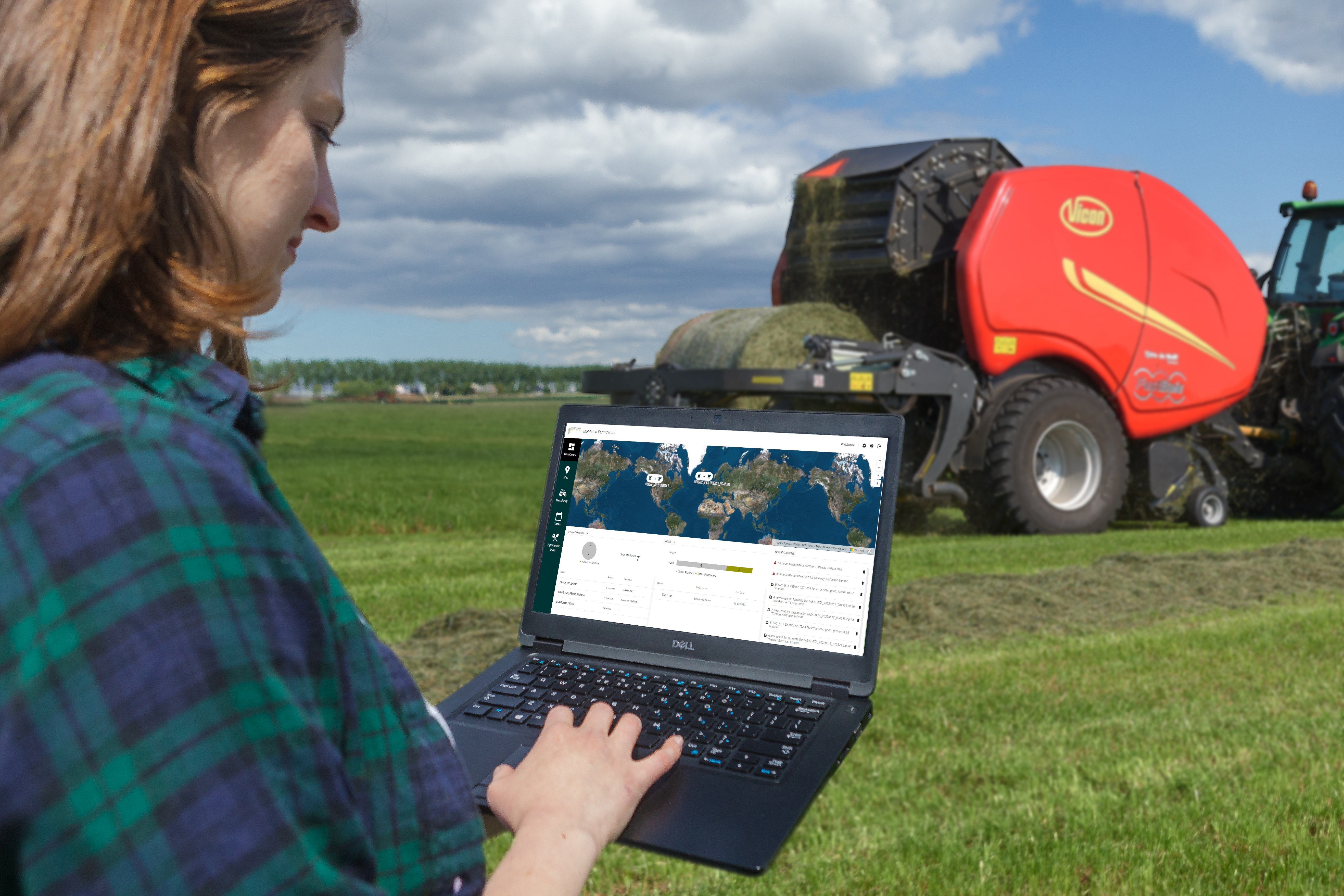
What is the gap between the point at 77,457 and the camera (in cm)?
69

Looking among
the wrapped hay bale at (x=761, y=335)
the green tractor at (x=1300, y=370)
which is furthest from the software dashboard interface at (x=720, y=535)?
the green tractor at (x=1300, y=370)

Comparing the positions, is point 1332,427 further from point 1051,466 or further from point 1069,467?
point 1051,466

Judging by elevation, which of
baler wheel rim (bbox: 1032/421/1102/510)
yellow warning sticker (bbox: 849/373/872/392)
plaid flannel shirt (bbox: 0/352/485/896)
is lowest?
baler wheel rim (bbox: 1032/421/1102/510)

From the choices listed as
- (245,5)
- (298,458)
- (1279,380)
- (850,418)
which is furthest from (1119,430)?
(298,458)

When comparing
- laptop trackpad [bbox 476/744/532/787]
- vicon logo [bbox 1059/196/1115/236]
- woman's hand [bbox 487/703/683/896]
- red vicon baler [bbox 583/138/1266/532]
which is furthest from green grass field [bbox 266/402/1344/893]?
vicon logo [bbox 1059/196/1115/236]

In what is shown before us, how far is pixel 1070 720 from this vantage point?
144 inches

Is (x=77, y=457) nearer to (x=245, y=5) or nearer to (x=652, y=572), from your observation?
(x=245, y=5)

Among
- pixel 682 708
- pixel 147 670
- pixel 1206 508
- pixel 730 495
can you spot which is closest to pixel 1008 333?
pixel 1206 508

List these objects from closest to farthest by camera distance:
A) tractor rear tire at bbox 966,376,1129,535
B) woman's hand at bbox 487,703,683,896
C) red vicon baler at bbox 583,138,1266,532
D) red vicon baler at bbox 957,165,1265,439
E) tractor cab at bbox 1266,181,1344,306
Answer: woman's hand at bbox 487,703,683,896 → red vicon baler at bbox 583,138,1266,532 → red vicon baler at bbox 957,165,1265,439 → tractor rear tire at bbox 966,376,1129,535 → tractor cab at bbox 1266,181,1344,306

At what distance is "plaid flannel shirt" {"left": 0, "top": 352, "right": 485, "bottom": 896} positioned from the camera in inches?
26.3

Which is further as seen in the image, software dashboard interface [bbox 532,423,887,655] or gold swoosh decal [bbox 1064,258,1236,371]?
gold swoosh decal [bbox 1064,258,1236,371]

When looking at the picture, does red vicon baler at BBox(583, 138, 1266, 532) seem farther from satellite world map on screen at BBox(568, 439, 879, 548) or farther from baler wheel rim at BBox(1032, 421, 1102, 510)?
satellite world map on screen at BBox(568, 439, 879, 548)

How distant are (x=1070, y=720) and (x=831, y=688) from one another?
2368 mm

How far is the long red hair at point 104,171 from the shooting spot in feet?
2.51
